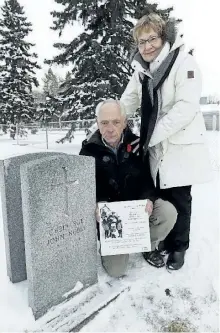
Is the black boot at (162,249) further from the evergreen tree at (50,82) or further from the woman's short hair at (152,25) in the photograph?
the evergreen tree at (50,82)

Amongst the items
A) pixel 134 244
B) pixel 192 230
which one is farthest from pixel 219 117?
pixel 134 244

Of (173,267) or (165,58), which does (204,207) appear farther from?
(165,58)

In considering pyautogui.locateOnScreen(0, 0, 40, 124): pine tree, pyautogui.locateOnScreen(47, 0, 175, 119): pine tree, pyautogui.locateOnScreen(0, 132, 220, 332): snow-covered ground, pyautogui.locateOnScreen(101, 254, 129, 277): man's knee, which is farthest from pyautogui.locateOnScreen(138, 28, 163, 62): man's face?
pyautogui.locateOnScreen(0, 0, 40, 124): pine tree

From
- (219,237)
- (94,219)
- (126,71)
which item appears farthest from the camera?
(126,71)

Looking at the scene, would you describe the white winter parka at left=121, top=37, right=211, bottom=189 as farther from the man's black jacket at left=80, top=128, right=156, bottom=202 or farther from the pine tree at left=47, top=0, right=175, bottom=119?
the pine tree at left=47, top=0, right=175, bottom=119

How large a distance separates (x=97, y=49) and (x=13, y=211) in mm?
9740

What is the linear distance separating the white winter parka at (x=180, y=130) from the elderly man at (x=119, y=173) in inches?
6.7

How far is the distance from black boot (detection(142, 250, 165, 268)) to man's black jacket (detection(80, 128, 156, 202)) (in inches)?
24.3

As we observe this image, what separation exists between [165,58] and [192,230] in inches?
80.3

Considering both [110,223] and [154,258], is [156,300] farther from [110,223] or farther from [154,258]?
[110,223]

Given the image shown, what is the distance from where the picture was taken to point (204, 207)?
466 cm

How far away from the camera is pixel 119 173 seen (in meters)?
2.87

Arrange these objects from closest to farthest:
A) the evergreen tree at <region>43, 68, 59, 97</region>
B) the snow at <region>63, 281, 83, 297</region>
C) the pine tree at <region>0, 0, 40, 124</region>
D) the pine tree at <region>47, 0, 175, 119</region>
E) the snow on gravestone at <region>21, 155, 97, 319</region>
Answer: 1. the snow on gravestone at <region>21, 155, 97, 319</region>
2. the snow at <region>63, 281, 83, 297</region>
3. the pine tree at <region>47, 0, 175, 119</region>
4. the pine tree at <region>0, 0, 40, 124</region>
5. the evergreen tree at <region>43, 68, 59, 97</region>

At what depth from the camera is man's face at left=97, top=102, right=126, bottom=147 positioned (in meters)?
2.74
